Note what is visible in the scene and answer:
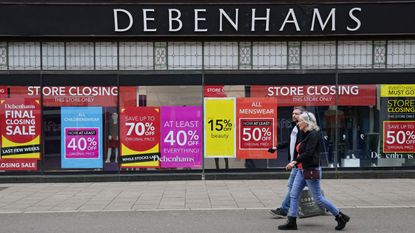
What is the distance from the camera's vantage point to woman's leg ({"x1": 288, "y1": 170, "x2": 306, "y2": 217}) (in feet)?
24.5

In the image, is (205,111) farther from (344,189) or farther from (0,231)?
(0,231)

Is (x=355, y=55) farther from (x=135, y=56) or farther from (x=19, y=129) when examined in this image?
(x=19, y=129)

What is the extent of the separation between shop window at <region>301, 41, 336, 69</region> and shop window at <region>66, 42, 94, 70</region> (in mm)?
5785

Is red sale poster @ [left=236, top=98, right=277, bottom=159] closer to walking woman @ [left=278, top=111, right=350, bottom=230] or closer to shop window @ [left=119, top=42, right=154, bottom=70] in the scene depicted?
shop window @ [left=119, top=42, right=154, bottom=70]

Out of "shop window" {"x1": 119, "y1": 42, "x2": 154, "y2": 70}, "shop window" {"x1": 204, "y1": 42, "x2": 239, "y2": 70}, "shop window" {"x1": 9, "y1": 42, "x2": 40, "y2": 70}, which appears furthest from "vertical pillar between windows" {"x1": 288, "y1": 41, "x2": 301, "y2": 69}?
"shop window" {"x1": 9, "y1": 42, "x2": 40, "y2": 70}

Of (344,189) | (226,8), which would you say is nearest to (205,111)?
(226,8)

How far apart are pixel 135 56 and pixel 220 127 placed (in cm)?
302

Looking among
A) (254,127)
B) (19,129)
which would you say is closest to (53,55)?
(19,129)

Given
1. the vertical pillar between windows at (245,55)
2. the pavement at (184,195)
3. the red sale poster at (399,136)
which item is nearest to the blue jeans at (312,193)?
the pavement at (184,195)

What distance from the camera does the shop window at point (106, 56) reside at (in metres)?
12.9

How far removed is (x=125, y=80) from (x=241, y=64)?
3188mm

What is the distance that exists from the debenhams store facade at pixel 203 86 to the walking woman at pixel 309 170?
218 inches

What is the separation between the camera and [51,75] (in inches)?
504

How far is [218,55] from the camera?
42.8 feet
